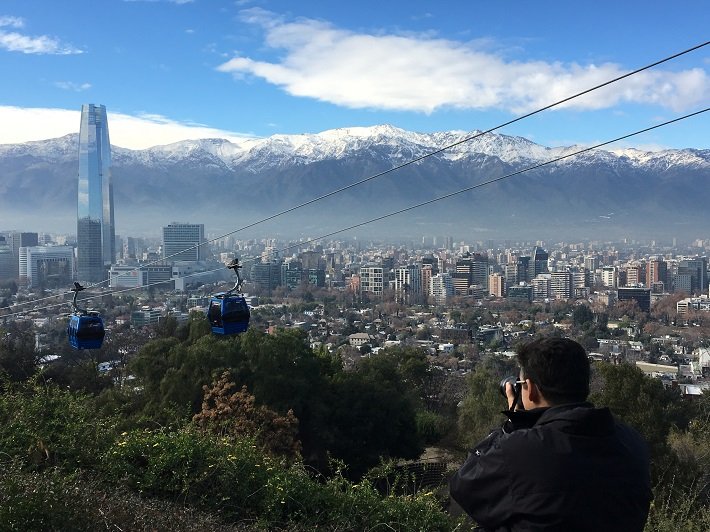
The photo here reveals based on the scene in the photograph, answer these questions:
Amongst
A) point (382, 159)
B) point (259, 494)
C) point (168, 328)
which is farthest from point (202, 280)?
point (382, 159)

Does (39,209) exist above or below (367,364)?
above

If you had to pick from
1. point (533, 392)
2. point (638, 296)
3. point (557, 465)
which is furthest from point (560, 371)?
point (638, 296)

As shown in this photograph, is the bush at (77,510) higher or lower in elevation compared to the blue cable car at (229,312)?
lower

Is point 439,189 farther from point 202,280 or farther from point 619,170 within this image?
point 202,280

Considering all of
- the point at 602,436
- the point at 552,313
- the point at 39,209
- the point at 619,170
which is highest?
the point at 619,170

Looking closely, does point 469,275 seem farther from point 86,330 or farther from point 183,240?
point 86,330

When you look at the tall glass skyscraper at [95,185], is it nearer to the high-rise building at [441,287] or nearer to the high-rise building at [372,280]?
the high-rise building at [372,280]

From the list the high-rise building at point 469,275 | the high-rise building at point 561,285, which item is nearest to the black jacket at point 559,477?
the high-rise building at point 561,285
